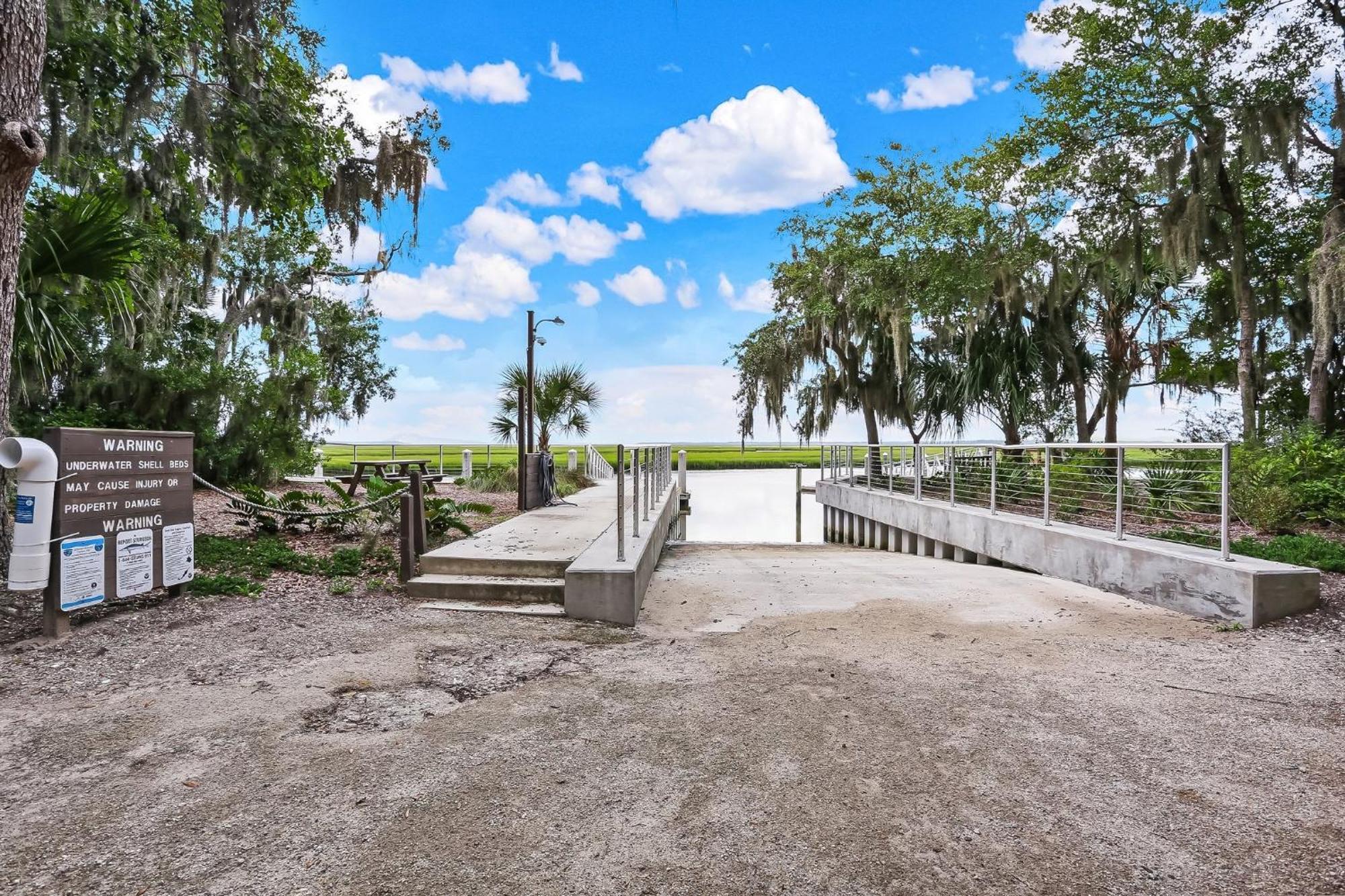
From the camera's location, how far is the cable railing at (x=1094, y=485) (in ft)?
23.5

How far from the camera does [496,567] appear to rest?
616cm

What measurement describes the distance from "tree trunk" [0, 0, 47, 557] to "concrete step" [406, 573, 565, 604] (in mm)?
3174

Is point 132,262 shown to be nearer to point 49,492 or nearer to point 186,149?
point 49,492

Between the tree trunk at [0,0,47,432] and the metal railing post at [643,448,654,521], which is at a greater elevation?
the tree trunk at [0,0,47,432]

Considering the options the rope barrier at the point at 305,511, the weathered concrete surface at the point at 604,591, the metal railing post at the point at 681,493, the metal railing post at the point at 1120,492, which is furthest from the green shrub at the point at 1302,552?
the metal railing post at the point at 681,493

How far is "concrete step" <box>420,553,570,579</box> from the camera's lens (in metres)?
6.12

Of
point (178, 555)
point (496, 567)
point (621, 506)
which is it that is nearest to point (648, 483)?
point (496, 567)

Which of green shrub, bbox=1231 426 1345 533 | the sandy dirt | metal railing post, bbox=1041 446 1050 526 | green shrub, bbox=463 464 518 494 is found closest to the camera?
the sandy dirt

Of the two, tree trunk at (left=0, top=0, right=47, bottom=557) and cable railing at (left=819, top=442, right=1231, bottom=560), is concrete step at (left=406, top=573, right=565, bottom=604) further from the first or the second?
cable railing at (left=819, top=442, right=1231, bottom=560)

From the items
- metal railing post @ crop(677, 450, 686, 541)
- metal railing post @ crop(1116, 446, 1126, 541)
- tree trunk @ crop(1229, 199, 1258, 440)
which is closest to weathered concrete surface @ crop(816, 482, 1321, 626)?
metal railing post @ crop(1116, 446, 1126, 541)

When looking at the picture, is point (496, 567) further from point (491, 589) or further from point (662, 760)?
point (662, 760)

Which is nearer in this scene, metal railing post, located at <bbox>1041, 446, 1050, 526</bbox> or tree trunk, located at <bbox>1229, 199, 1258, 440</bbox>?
metal railing post, located at <bbox>1041, 446, 1050, 526</bbox>

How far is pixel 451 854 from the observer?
2174 mm

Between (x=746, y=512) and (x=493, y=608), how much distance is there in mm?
19641
